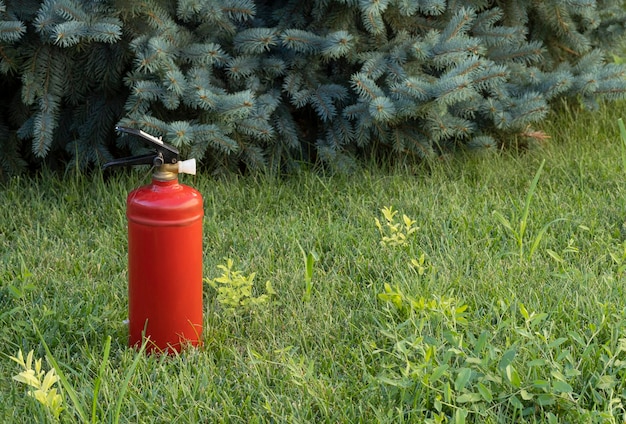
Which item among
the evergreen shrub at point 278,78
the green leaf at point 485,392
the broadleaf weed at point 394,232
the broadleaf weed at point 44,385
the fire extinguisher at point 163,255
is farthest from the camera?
the evergreen shrub at point 278,78

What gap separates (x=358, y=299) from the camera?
2.63 metres

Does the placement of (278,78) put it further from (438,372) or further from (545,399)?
(545,399)

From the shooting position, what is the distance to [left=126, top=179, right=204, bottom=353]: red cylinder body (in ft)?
7.22

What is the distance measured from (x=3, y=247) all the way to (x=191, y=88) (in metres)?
0.95

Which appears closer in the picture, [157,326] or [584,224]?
[157,326]

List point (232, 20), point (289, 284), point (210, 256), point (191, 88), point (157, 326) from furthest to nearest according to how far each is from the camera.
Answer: point (232, 20), point (191, 88), point (210, 256), point (289, 284), point (157, 326)

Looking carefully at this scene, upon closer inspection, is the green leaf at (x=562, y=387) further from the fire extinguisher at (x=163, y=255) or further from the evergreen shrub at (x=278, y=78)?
the evergreen shrub at (x=278, y=78)

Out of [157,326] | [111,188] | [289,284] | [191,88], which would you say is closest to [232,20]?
[191,88]

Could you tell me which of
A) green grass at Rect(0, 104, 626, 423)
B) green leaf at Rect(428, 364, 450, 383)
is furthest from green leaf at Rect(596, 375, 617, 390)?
green leaf at Rect(428, 364, 450, 383)

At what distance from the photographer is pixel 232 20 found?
11.3 feet

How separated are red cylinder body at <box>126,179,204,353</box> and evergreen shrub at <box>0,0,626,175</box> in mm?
1003

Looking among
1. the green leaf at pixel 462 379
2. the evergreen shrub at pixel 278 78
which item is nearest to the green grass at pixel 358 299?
the green leaf at pixel 462 379

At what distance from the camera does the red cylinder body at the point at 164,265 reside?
2199 millimetres

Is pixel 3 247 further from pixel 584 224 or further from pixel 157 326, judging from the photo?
pixel 584 224
